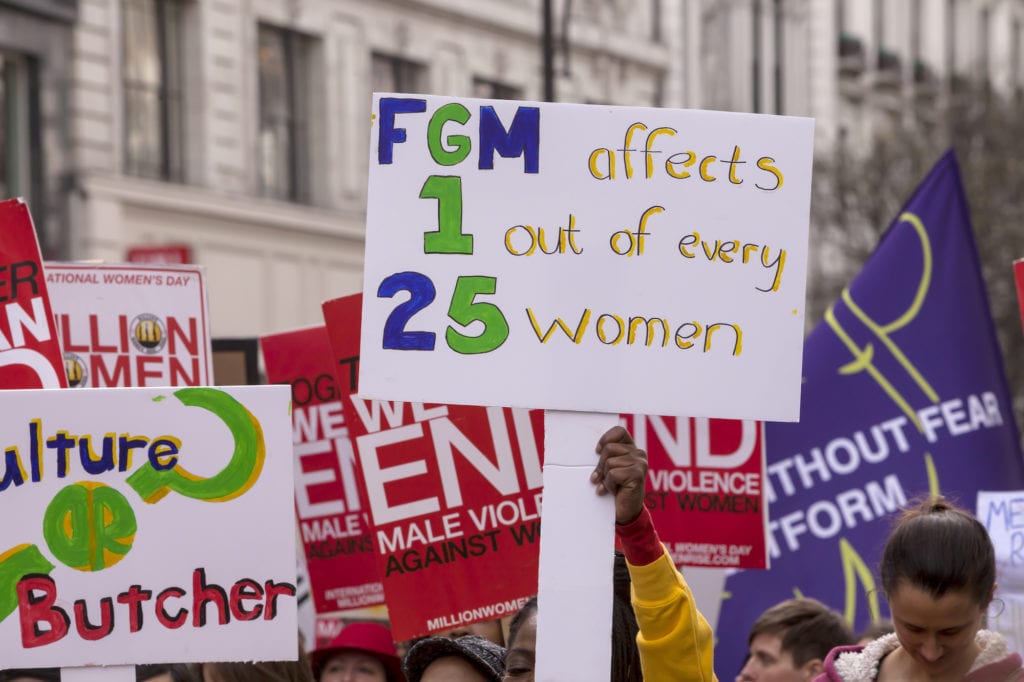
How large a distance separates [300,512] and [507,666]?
3168 mm

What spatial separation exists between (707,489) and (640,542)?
Answer: 125 inches

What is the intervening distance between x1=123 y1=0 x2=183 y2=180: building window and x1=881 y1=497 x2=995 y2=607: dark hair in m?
19.1

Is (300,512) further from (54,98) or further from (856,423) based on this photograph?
(54,98)

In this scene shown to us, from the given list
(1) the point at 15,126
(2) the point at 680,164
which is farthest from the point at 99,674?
(1) the point at 15,126

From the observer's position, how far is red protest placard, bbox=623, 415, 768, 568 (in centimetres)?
707

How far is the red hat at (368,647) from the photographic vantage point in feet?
21.3

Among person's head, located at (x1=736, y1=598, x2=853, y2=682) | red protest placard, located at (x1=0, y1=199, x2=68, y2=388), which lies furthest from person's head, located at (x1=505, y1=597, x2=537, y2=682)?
person's head, located at (x1=736, y1=598, x2=853, y2=682)

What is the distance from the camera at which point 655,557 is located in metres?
4.07

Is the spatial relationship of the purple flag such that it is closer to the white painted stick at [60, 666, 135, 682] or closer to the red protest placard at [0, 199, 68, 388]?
the red protest placard at [0, 199, 68, 388]

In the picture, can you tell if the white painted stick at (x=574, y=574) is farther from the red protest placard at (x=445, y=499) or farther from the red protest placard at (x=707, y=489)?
the red protest placard at (x=707, y=489)

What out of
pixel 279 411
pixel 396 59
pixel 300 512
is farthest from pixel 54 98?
pixel 279 411

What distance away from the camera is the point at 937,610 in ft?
12.2

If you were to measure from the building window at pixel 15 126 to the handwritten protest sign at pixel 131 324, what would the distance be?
14.2 metres

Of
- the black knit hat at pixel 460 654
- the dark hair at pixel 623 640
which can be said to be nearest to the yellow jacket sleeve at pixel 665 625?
the dark hair at pixel 623 640
